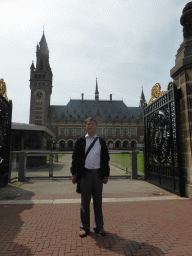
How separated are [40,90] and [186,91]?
59827 millimetres

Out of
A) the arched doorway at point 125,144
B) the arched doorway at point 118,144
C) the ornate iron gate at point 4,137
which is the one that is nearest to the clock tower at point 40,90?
the arched doorway at point 118,144

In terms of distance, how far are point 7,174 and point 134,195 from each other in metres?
4.68

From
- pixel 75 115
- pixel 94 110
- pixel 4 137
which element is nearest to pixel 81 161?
pixel 4 137

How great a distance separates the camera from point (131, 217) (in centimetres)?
368

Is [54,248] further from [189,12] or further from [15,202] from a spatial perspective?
[189,12]

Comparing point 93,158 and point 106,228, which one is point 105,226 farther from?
point 93,158

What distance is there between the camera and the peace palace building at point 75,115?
60.8m

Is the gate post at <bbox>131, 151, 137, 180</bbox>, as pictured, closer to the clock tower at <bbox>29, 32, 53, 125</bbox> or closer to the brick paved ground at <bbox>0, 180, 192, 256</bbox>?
the brick paved ground at <bbox>0, 180, 192, 256</bbox>

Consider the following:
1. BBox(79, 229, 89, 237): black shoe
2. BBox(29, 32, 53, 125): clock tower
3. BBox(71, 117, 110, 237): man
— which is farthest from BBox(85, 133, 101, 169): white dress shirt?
BBox(29, 32, 53, 125): clock tower

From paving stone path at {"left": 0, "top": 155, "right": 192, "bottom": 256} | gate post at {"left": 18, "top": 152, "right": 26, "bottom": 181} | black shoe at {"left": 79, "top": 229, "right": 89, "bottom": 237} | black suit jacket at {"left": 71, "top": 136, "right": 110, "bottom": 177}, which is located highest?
black suit jacket at {"left": 71, "top": 136, "right": 110, "bottom": 177}

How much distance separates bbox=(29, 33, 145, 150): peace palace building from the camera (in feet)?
199

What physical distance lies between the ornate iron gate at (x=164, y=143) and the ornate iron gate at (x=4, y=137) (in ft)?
17.5

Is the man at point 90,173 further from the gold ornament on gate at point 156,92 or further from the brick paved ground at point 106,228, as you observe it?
the gold ornament on gate at point 156,92

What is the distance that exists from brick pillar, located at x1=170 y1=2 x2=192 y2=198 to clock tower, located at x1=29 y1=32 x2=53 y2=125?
58.2 meters
